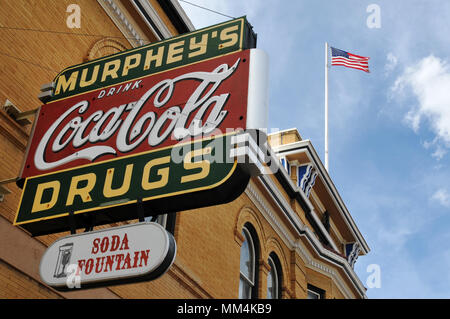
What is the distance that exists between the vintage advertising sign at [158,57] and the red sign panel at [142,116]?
0.46ft

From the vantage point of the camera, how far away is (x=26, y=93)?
26.6ft

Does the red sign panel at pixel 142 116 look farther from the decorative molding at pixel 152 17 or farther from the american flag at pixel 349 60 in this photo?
the american flag at pixel 349 60

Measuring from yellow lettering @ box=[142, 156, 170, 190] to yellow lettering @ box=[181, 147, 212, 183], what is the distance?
215 millimetres

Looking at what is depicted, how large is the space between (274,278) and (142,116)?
1002cm

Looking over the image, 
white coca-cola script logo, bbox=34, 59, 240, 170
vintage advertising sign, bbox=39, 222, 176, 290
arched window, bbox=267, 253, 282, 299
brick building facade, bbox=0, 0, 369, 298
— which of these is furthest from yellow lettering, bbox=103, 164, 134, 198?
arched window, bbox=267, 253, 282, 299

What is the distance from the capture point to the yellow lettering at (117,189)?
5.84 meters

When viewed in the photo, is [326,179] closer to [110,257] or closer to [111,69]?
[111,69]

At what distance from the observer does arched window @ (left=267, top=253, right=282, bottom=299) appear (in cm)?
1510

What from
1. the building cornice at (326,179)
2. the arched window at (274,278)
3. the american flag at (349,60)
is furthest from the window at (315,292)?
the american flag at (349,60)

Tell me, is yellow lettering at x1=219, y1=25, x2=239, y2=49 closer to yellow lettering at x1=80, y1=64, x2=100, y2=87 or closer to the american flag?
yellow lettering at x1=80, y1=64, x2=100, y2=87

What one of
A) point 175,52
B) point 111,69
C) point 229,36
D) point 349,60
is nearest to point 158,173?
point 175,52

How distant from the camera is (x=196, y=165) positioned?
5.62m
